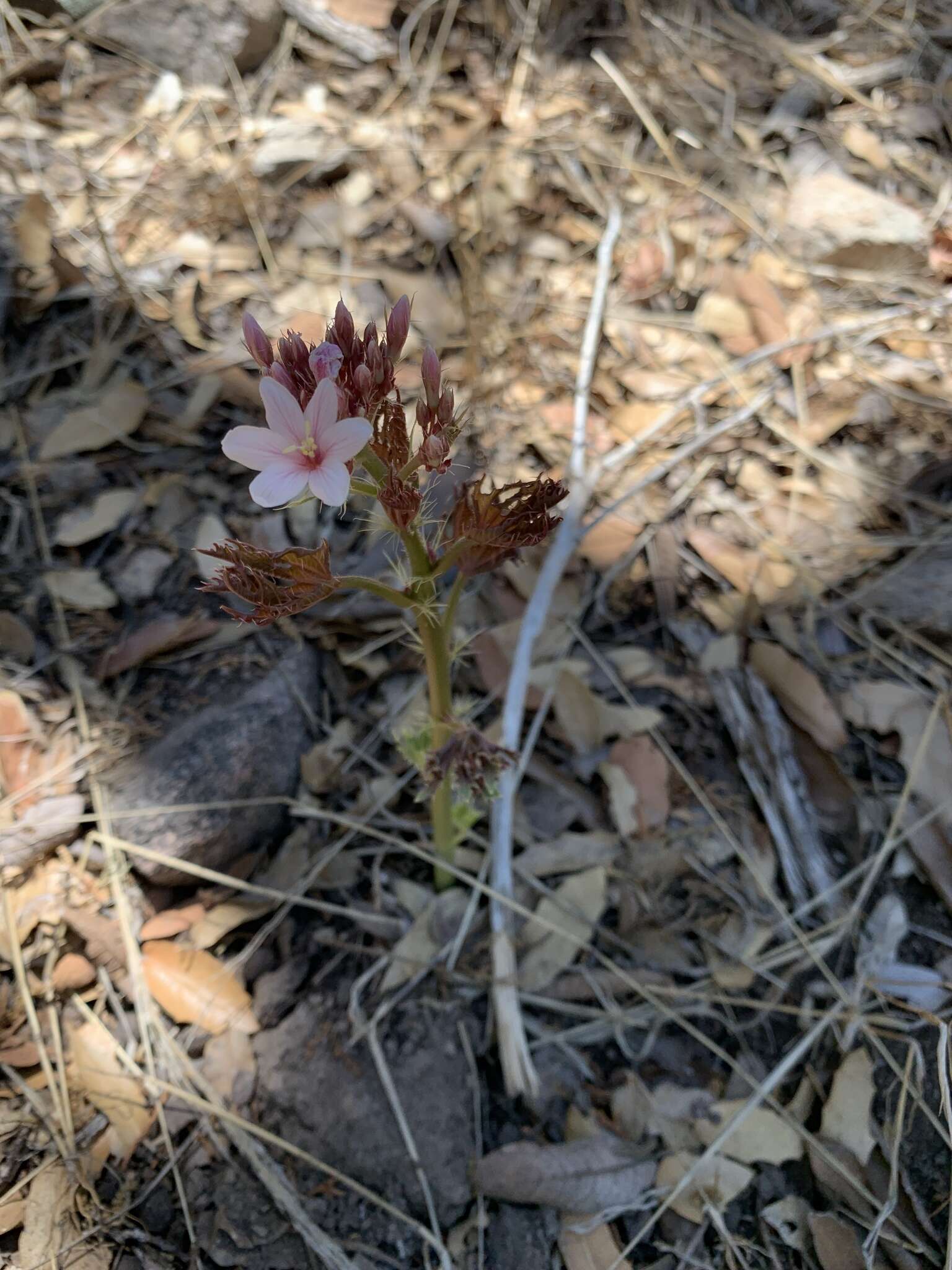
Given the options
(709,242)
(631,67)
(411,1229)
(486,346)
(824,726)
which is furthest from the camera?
(631,67)

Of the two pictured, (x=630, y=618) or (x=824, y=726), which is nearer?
(x=824, y=726)

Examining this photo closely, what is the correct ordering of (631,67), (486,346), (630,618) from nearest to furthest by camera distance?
(630,618) → (486,346) → (631,67)

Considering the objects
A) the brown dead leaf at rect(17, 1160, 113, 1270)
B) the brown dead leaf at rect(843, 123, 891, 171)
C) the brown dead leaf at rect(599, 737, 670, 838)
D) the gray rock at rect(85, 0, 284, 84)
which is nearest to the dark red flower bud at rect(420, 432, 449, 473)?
the brown dead leaf at rect(599, 737, 670, 838)

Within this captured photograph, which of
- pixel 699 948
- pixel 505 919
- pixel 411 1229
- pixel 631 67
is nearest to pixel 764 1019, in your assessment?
pixel 699 948

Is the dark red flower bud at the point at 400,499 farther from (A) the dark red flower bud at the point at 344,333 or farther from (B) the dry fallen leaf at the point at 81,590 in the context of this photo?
(B) the dry fallen leaf at the point at 81,590

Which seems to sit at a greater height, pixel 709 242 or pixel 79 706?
pixel 709 242

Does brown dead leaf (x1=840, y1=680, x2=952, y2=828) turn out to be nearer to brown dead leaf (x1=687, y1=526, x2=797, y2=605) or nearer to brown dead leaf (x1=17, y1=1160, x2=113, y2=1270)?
brown dead leaf (x1=687, y1=526, x2=797, y2=605)

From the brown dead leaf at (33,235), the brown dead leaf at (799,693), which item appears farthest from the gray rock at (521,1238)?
the brown dead leaf at (33,235)

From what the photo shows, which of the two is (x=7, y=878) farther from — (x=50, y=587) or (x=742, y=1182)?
(x=742, y=1182)
